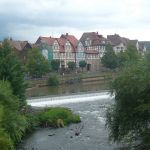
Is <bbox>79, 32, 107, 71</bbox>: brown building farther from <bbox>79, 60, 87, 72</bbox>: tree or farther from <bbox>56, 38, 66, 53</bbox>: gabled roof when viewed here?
Answer: <bbox>79, 60, 87, 72</bbox>: tree

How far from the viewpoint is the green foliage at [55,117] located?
37678 mm

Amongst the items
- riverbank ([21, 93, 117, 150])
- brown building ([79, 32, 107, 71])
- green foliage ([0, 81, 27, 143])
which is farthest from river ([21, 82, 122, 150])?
brown building ([79, 32, 107, 71])

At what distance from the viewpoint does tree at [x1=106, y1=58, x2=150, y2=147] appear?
2450cm

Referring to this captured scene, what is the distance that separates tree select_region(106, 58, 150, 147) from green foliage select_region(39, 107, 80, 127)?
11596mm

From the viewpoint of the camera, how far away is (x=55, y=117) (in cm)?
3847

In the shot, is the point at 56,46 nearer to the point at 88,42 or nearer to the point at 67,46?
the point at 67,46

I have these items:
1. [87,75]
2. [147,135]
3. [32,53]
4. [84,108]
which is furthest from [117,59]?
[147,135]

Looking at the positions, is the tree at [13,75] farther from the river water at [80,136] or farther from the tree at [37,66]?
the tree at [37,66]

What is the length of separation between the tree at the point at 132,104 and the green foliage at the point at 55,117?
11596mm

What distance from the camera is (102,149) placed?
27.2 meters

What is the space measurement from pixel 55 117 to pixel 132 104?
1394 centimetres

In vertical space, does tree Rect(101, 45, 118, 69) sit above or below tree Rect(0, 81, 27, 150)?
above

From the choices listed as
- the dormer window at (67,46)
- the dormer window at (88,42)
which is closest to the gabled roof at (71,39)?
the dormer window at (67,46)

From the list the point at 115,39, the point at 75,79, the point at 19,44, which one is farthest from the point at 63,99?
the point at 115,39
